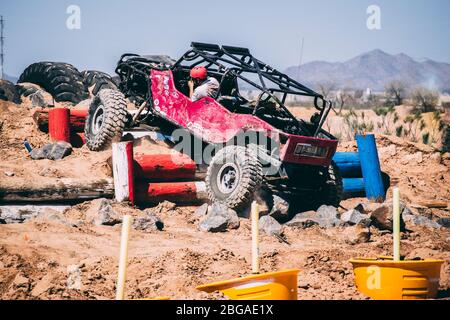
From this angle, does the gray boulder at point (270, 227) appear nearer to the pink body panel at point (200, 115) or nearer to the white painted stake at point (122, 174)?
the pink body panel at point (200, 115)

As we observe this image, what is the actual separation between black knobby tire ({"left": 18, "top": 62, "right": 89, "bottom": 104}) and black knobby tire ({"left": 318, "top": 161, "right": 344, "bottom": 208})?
28.4 ft

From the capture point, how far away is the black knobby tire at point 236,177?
10094 millimetres

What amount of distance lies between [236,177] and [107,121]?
3.12 meters

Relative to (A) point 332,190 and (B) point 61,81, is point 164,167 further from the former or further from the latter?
(B) point 61,81

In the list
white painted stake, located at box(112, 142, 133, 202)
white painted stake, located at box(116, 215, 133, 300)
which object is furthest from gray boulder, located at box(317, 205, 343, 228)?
white painted stake, located at box(116, 215, 133, 300)

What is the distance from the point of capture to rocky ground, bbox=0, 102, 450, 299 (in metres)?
6.43

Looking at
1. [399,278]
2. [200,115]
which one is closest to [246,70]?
[200,115]

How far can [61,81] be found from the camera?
1783 cm

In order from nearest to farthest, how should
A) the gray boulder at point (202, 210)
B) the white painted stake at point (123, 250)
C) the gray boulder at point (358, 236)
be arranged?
the white painted stake at point (123, 250) < the gray boulder at point (358, 236) < the gray boulder at point (202, 210)

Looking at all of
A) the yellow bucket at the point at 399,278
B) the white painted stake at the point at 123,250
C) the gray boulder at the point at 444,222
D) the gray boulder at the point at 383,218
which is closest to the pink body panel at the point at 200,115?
the gray boulder at the point at 383,218

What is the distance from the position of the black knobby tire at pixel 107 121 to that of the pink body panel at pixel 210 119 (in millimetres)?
658
